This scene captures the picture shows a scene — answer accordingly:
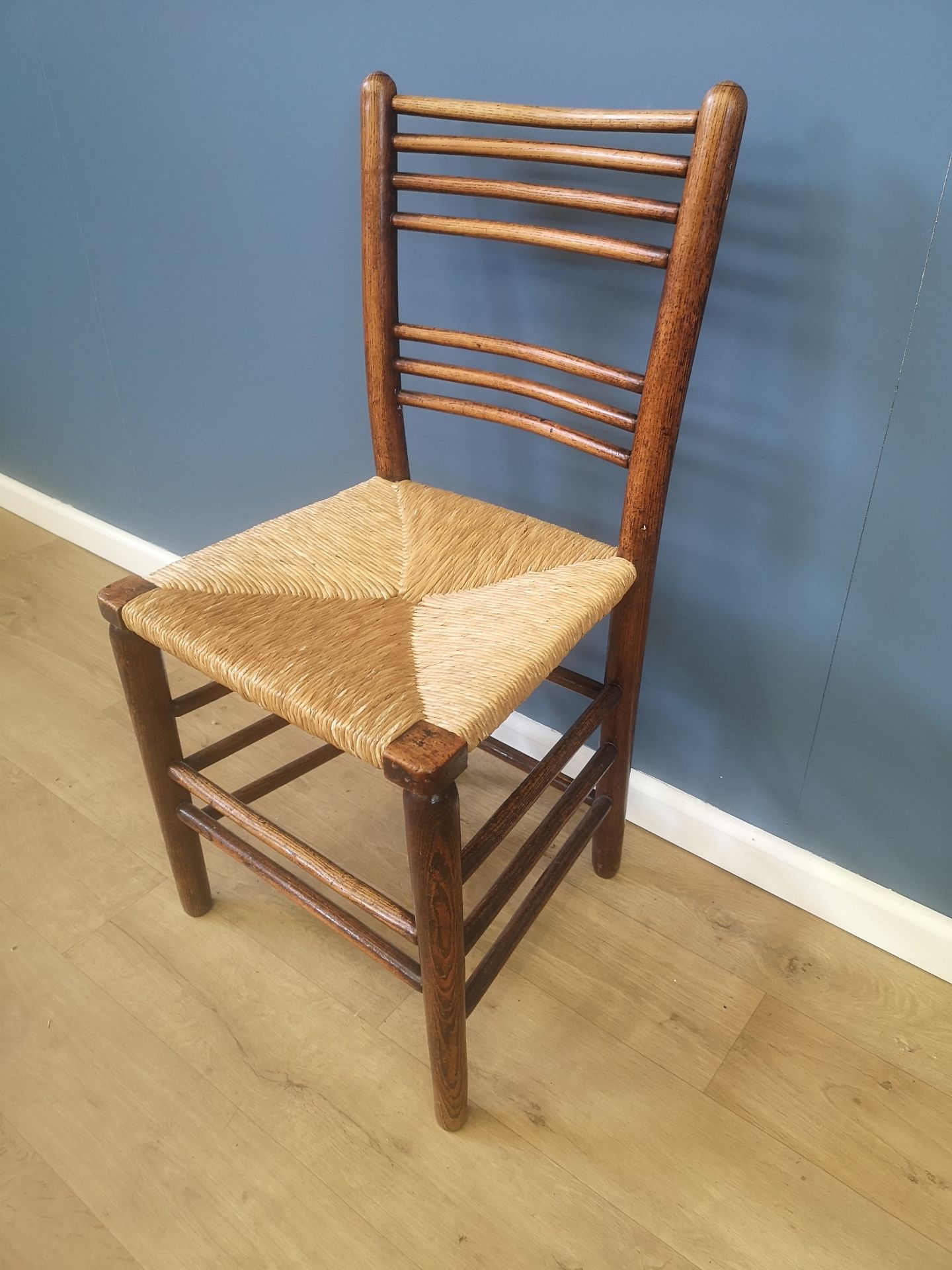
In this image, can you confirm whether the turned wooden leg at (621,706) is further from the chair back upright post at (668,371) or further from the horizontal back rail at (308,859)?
the horizontal back rail at (308,859)

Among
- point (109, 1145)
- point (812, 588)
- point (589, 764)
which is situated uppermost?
point (812, 588)

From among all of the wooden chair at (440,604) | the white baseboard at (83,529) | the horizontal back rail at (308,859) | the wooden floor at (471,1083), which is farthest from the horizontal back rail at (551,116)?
the white baseboard at (83,529)

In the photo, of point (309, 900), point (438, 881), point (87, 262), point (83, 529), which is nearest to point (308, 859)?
point (309, 900)

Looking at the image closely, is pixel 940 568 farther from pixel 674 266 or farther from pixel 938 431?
pixel 674 266

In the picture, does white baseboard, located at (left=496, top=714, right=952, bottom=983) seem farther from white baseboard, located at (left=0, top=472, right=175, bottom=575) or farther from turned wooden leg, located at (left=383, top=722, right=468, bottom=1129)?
white baseboard, located at (left=0, top=472, right=175, bottom=575)

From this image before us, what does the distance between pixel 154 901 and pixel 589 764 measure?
56 centimetres

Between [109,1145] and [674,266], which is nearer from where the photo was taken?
[674,266]

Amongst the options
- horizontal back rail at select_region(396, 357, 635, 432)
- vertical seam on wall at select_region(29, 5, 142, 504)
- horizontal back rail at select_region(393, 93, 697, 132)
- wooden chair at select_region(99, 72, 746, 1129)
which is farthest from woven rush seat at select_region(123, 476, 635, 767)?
vertical seam on wall at select_region(29, 5, 142, 504)

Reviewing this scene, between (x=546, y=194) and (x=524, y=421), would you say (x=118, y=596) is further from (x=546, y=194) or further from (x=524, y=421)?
(x=546, y=194)

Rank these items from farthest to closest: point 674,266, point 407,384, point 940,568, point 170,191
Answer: point 170,191
point 407,384
point 940,568
point 674,266

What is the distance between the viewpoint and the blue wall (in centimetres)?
71

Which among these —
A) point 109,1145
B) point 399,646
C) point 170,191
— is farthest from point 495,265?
point 109,1145

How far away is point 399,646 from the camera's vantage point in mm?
740

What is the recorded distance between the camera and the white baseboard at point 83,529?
5.37ft
